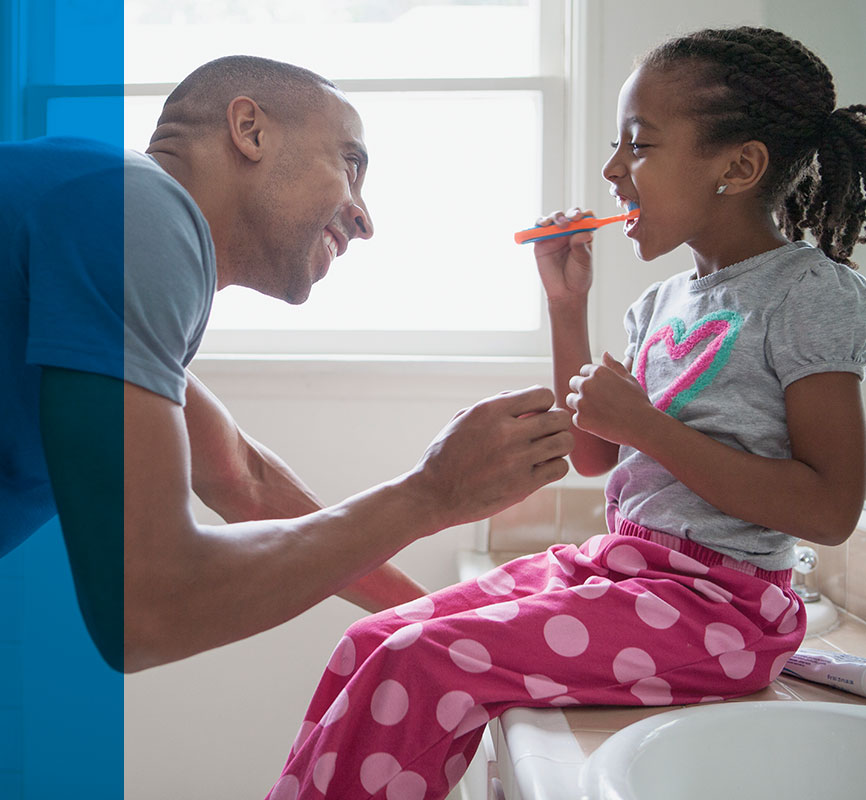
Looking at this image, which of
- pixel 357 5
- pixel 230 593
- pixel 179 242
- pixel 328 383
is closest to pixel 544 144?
pixel 357 5

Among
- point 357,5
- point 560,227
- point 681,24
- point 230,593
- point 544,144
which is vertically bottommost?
point 230,593

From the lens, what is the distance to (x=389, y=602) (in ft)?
3.90

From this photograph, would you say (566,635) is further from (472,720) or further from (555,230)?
(555,230)

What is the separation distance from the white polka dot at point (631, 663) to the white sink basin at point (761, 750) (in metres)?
0.07

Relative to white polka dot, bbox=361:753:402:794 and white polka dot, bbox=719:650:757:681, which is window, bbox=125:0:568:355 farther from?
white polka dot, bbox=361:753:402:794

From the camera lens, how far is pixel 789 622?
35.3 inches

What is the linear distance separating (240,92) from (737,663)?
811 mm

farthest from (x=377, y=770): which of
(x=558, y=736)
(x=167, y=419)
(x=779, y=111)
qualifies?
(x=779, y=111)

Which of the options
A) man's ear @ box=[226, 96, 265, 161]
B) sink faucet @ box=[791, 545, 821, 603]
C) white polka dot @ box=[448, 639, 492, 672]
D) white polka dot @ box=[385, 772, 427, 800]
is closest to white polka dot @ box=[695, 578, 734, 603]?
white polka dot @ box=[448, 639, 492, 672]

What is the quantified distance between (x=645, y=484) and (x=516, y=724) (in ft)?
1.06

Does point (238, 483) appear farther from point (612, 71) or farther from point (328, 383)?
point (612, 71)

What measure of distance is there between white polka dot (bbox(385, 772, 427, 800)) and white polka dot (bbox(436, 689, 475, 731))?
0.05m
